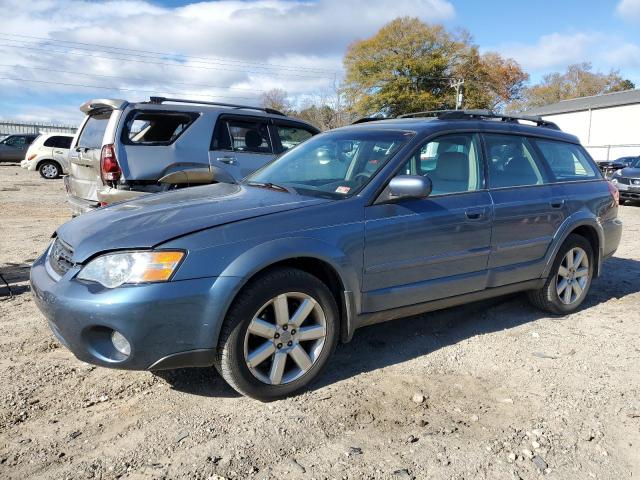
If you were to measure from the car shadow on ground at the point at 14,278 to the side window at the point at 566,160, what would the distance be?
484cm

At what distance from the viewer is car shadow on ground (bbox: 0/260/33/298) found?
5105 millimetres

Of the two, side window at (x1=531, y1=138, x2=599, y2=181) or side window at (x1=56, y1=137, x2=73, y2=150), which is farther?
side window at (x1=56, y1=137, x2=73, y2=150)

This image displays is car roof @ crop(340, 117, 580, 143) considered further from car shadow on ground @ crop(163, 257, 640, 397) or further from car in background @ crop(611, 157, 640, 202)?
car in background @ crop(611, 157, 640, 202)

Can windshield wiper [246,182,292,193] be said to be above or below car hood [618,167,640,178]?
above

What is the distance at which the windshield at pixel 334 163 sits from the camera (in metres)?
3.84

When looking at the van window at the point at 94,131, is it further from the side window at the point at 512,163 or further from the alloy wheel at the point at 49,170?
the alloy wheel at the point at 49,170

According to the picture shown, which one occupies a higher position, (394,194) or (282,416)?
(394,194)

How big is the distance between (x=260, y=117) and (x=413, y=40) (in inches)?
1897

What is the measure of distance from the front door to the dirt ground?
0.53m

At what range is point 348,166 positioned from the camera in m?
4.08

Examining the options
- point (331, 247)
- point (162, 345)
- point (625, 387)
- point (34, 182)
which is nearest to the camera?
point (162, 345)

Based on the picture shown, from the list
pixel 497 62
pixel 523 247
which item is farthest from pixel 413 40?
pixel 523 247

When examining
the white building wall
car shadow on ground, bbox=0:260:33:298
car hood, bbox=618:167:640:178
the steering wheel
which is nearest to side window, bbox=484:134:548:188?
the steering wheel

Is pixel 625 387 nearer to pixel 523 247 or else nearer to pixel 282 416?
pixel 523 247
